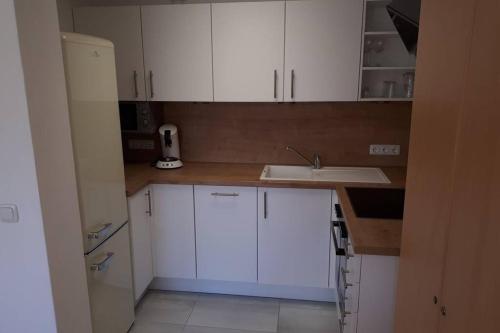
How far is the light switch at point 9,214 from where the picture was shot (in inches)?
54.0

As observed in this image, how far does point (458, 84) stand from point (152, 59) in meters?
2.22

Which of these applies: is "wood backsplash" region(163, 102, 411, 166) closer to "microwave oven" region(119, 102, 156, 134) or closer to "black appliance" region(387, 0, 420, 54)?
"microwave oven" region(119, 102, 156, 134)

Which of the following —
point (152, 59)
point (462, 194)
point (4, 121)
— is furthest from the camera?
point (152, 59)

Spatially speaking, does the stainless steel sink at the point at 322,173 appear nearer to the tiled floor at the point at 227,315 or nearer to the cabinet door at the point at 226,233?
the cabinet door at the point at 226,233

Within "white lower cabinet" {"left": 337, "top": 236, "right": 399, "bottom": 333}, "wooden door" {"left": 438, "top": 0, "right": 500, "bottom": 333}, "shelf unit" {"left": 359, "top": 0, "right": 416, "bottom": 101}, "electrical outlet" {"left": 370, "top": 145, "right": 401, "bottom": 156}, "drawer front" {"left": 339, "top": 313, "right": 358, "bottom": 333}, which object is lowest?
"drawer front" {"left": 339, "top": 313, "right": 358, "bottom": 333}

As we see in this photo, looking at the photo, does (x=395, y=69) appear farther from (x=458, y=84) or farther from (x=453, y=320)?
(x=453, y=320)

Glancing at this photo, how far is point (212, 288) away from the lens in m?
2.74

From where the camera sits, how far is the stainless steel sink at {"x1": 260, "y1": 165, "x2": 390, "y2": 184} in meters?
2.70

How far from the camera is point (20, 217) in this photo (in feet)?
4.54

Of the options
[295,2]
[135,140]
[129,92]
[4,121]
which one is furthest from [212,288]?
[295,2]

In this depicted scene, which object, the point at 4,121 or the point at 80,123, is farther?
the point at 80,123

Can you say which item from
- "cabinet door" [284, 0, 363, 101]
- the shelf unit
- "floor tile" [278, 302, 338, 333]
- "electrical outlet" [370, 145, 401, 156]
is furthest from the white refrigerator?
"electrical outlet" [370, 145, 401, 156]

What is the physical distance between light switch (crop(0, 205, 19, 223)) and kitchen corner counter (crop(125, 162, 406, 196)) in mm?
844

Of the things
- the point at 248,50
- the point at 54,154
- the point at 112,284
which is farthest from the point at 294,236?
the point at 54,154
